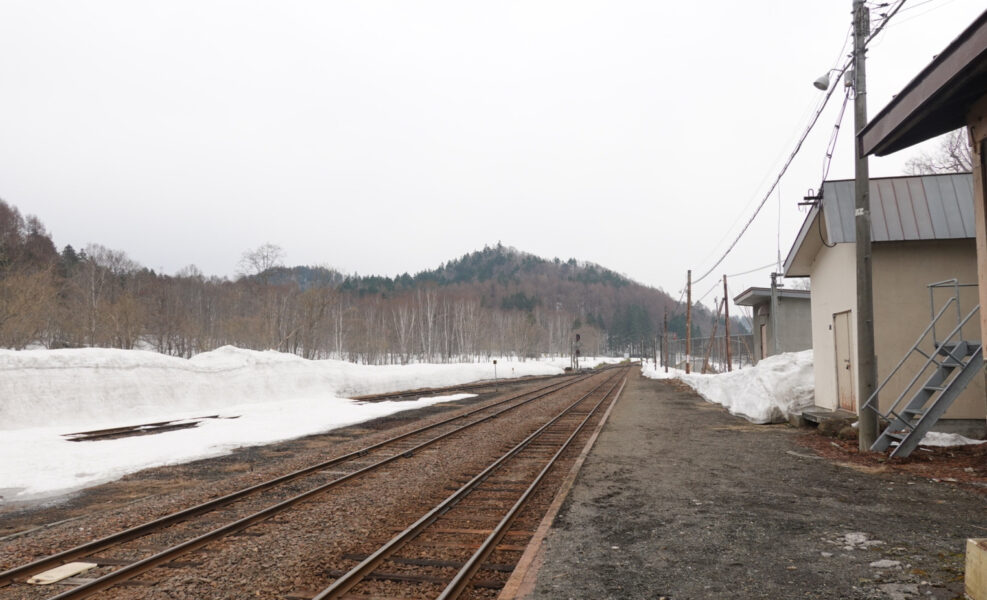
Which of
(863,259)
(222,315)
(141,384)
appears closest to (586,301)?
(222,315)

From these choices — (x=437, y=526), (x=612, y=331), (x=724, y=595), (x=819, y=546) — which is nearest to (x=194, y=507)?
(x=437, y=526)

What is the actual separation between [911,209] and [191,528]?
13.7m

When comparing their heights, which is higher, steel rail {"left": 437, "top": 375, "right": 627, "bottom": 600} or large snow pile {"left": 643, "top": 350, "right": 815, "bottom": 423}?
large snow pile {"left": 643, "top": 350, "right": 815, "bottom": 423}

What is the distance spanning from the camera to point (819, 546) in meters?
5.41

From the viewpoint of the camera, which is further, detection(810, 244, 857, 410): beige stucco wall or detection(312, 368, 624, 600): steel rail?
detection(810, 244, 857, 410): beige stucco wall

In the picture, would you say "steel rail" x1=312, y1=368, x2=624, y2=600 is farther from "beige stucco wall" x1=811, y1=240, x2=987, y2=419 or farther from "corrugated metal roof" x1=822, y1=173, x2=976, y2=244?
"corrugated metal roof" x1=822, y1=173, x2=976, y2=244

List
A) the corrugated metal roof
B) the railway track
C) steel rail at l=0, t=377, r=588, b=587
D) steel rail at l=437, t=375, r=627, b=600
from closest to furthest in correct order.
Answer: steel rail at l=437, t=375, r=627, b=600
the railway track
steel rail at l=0, t=377, r=588, b=587
the corrugated metal roof

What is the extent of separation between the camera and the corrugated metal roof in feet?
37.7

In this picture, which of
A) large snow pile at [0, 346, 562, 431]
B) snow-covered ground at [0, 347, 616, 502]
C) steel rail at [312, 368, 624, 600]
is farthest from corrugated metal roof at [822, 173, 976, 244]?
large snow pile at [0, 346, 562, 431]

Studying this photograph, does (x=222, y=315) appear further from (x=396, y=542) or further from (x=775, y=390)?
(x=396, y=542)

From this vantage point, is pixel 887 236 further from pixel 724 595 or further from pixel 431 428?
pixel 431 428

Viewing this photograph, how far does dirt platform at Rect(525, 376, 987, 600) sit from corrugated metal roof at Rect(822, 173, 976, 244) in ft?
16.4

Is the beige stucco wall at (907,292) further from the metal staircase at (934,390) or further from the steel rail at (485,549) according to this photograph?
the steel rail at (485,549)

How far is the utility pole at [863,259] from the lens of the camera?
998 cm
